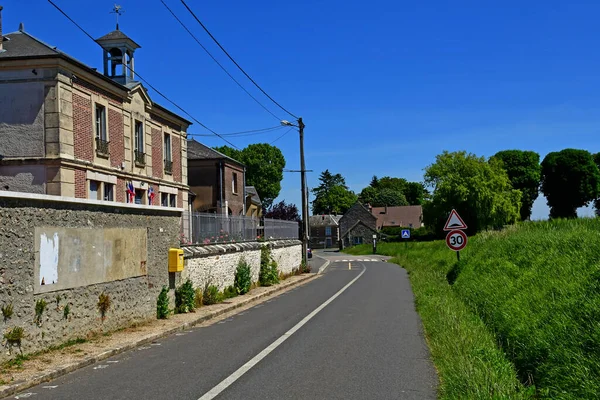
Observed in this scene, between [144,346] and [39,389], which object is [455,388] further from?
[144,346]

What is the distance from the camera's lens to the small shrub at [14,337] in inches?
340

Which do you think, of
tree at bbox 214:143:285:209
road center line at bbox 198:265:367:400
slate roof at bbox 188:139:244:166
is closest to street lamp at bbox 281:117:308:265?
slate roof at bbox 188:139:244:166

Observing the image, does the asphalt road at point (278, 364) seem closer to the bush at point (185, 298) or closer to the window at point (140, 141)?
the bush at point (185, 298)

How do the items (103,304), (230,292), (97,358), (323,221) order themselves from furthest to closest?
(323,221), (230,292), (103,304), (97,358)

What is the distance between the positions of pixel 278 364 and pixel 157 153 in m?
19.6

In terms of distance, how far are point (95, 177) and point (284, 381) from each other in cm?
1532

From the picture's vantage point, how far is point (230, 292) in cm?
2014

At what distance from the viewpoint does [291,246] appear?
33.7 metres

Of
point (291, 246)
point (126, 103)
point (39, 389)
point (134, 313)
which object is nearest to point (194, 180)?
point (291, 246)

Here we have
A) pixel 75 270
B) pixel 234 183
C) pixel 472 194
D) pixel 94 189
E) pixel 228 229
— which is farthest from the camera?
pixel 472 194

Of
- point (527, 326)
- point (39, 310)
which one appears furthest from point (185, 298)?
point (527, 326)

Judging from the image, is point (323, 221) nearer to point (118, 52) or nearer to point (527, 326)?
point (118, 52)

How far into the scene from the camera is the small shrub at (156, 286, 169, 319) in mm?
14086

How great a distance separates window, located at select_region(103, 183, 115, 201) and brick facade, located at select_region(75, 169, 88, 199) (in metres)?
1.74
